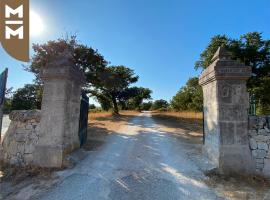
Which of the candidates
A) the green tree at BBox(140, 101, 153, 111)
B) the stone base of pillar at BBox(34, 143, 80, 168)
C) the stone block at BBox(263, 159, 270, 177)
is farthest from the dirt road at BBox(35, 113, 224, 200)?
the green tree at BBox(140, 101, 153, 111)

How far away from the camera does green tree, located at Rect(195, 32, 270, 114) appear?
14203mm

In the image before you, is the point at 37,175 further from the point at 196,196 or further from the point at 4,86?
the point at 196,196

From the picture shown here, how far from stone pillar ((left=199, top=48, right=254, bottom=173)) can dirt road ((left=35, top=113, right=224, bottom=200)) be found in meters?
0.72

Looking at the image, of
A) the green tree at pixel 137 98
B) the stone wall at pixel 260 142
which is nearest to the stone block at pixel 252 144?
the stone wall at pixel 260 142

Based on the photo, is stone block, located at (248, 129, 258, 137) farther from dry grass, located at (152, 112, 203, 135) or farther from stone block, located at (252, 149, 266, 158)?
dry grass, located at (152, 112, 203, 135)

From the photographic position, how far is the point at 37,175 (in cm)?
496

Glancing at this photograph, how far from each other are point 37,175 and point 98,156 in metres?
1.76

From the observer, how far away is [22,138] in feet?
18.8

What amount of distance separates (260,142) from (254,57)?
12.1 metres

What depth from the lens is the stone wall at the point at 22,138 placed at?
5.60 metres

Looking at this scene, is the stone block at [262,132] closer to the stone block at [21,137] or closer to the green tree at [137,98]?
the stone block at [21,137]

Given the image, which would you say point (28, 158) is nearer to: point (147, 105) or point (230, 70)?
point (230, 70)

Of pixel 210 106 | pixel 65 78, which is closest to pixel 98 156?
pixel 65 78

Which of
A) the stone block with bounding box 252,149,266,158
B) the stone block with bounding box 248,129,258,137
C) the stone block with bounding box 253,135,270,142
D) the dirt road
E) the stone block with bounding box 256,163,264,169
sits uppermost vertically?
the stone block with bounding box 248,129,258,137
